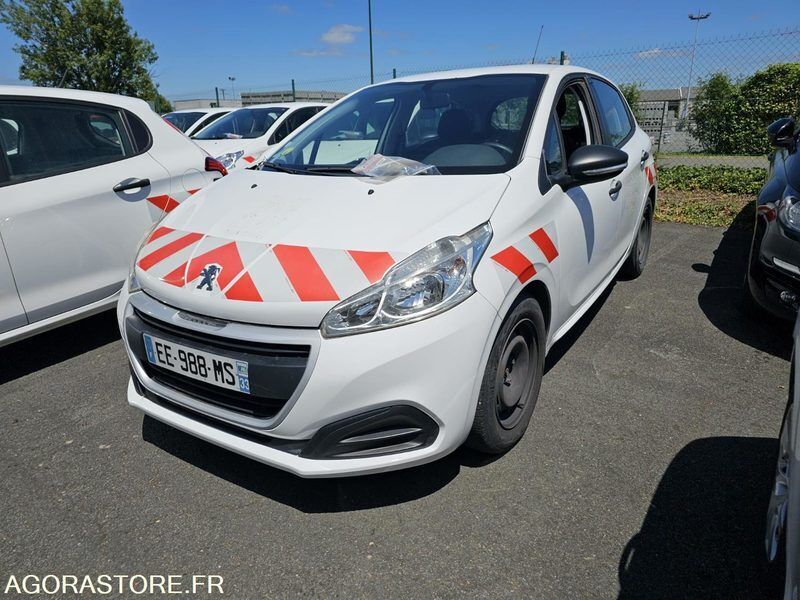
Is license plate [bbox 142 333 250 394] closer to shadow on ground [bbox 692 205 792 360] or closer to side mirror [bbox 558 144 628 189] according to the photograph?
side mirror [bbox 558 144 628 189]

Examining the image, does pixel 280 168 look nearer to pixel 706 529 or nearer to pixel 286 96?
pixel 706 529

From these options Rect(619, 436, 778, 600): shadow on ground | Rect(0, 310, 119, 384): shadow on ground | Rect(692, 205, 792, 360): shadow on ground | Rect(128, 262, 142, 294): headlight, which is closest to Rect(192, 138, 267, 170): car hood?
Rect(0, 310, 119, 384): shadow on ground

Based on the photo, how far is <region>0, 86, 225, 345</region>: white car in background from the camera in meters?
3.04

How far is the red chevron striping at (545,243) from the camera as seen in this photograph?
2.30m

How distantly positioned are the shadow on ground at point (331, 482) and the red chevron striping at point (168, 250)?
854mm

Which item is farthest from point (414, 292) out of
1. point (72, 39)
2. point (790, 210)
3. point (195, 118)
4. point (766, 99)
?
point (72, 39)

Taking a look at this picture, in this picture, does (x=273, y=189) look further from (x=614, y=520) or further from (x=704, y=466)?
(x=704, y=466)

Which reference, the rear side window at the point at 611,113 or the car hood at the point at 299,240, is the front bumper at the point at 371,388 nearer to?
the car hood at the point at 299,240

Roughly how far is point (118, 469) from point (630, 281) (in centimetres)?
391

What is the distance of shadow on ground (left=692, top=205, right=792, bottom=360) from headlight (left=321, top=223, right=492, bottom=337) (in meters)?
2.41

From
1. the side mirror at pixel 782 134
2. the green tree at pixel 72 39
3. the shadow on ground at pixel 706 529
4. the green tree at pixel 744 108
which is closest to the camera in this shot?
the shadow on ground at pixel 706 529

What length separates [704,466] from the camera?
7.54 feet

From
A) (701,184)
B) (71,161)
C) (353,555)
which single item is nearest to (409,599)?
(353,555)

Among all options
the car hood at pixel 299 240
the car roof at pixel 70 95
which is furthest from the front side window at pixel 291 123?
the car hood at pixel 299 240
